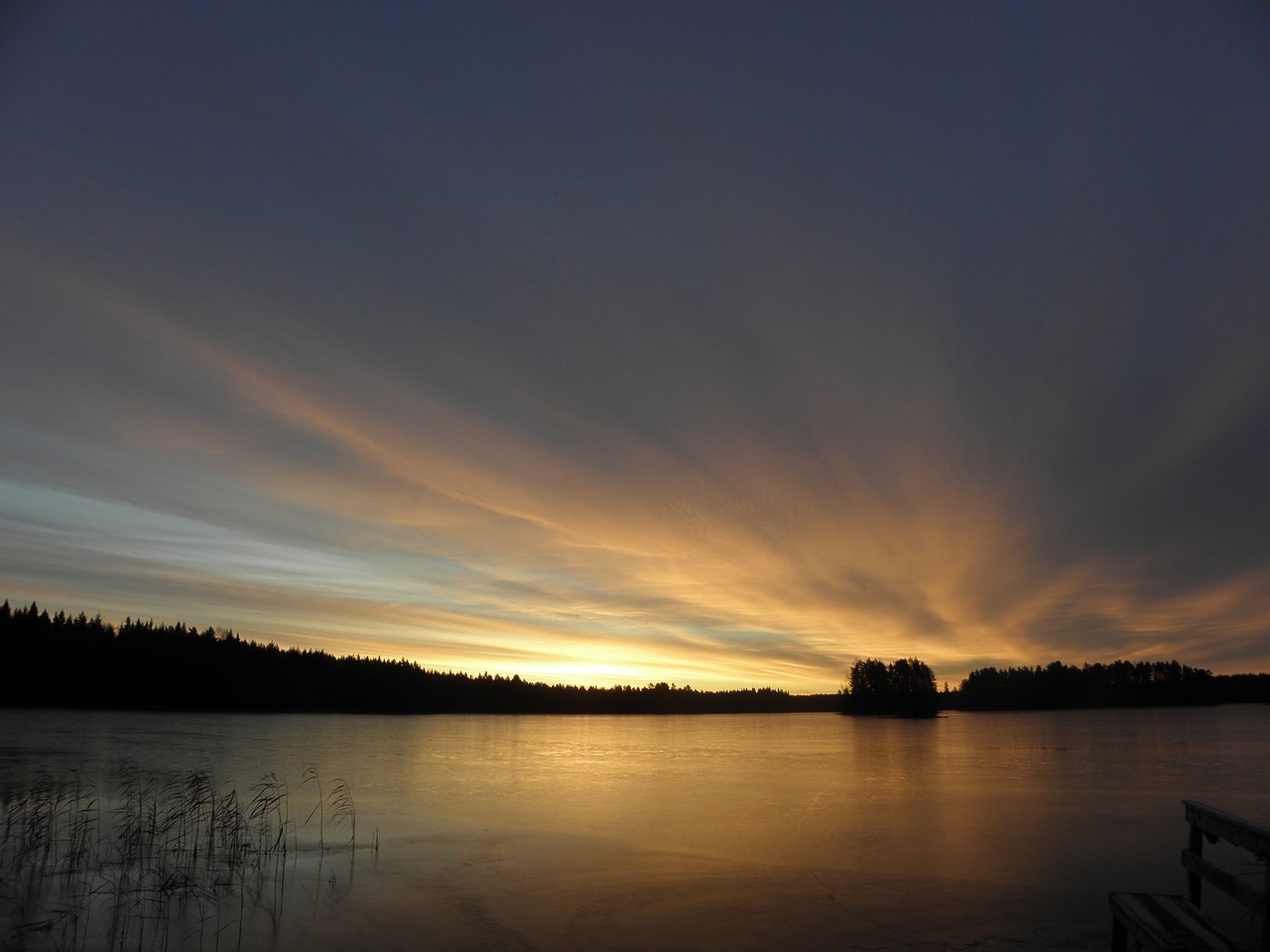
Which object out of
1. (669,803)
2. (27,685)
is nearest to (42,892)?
(669,803)

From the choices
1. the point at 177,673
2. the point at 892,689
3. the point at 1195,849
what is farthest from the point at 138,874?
the point at 892,689

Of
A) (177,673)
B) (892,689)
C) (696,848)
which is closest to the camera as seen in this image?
(696,848)

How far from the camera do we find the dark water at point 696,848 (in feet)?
40.1

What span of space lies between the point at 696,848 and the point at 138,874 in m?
12.2

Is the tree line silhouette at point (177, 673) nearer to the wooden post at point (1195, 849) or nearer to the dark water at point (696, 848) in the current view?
the dark water at point (696, 848)

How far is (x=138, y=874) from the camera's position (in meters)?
14.9

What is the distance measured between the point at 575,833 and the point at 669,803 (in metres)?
8.19

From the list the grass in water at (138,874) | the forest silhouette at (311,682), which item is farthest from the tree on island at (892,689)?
the grass in water at (138,874)

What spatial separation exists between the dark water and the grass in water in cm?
18

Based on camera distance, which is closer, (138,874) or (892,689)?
(138,874)

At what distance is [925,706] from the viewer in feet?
545

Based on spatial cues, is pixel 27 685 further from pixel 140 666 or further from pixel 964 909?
pixel 964 909

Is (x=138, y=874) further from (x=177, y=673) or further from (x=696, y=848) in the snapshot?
(x=177, y=673)

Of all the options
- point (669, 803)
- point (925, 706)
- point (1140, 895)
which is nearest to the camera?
point (1140, 895)
